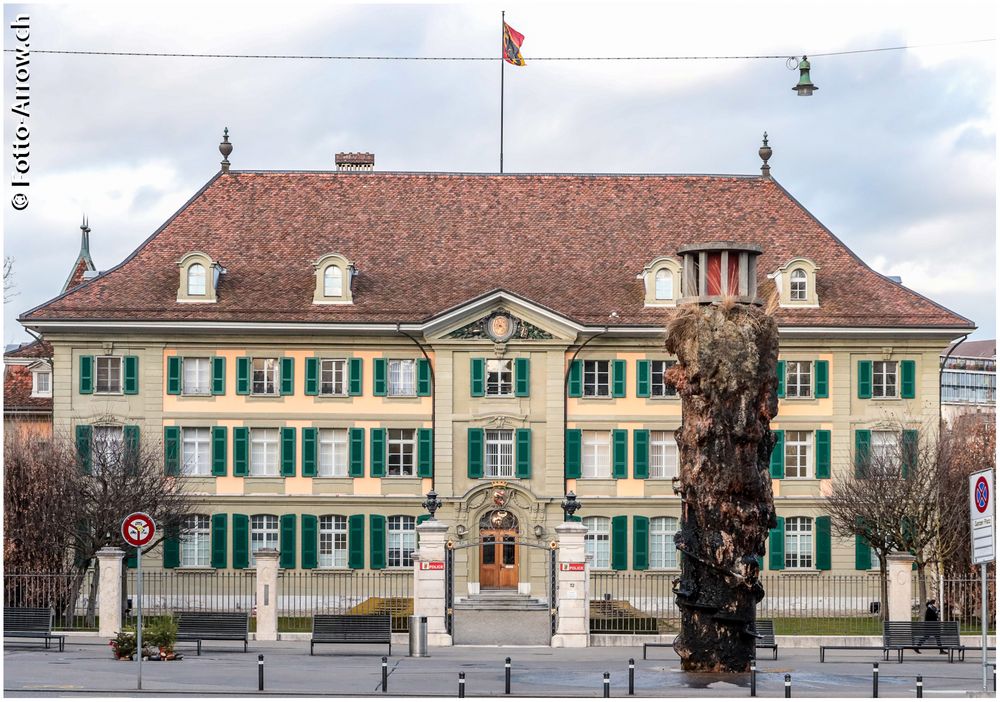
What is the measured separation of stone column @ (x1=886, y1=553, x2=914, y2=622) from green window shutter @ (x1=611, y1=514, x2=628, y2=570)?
15516 millimetres

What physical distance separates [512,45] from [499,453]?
13.8 meters

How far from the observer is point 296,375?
54469 mm

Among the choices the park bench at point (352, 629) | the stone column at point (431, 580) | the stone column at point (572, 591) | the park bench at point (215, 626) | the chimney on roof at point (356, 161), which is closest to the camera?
the park bench at point (215, 626)

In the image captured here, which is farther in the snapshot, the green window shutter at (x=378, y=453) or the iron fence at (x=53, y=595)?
the green window shutter at (x=378, y=453)

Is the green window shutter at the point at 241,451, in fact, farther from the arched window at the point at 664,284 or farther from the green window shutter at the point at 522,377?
the arched window at the point at 664,284

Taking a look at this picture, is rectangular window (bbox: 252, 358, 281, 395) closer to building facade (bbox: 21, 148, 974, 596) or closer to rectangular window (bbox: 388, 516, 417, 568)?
building facade (bbox: 21, 148, 974, 596)

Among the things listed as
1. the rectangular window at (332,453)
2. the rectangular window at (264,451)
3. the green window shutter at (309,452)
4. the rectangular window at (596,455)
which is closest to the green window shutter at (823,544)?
the rectangular window at (596,455)

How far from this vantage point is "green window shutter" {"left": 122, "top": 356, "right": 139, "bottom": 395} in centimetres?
5412

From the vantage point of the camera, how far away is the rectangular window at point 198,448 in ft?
178

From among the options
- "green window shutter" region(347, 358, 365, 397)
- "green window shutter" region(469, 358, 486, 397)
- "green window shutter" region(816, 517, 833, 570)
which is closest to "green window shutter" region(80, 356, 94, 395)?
"green window shutter" region(347, 358, 365, 397)

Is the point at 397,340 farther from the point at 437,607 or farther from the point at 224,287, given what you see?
the point at 437,607

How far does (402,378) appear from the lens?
5475cm

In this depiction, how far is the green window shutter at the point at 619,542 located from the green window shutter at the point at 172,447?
45.0 feet

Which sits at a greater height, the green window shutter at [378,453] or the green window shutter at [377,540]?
the green window shutter at [378,453]
